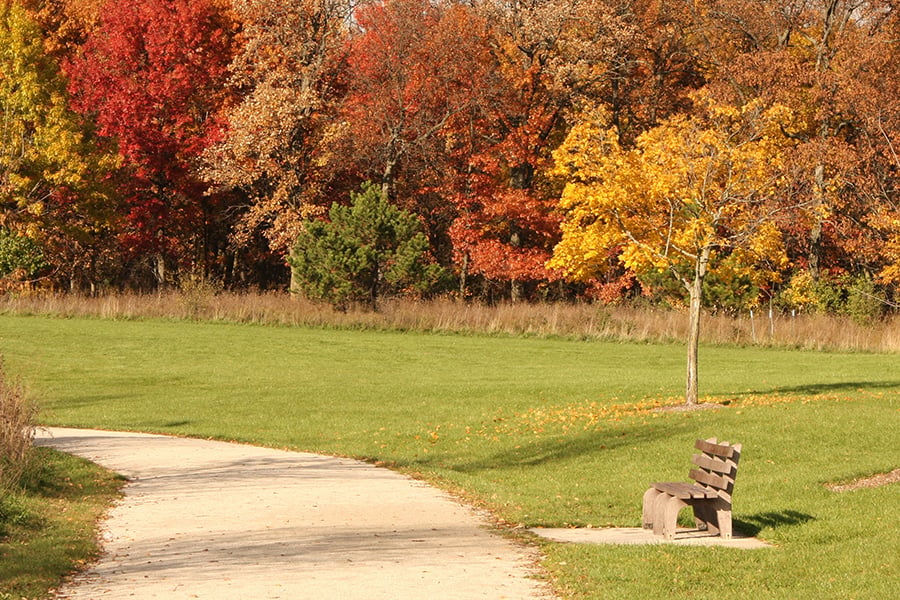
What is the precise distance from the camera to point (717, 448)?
41.2 feet

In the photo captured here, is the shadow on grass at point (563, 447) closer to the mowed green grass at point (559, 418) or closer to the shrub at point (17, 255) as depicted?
the mowed green grass at point (559, 418)

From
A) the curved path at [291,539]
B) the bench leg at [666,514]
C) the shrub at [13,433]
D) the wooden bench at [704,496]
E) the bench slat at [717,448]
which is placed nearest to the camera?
the curved path at [291,539]

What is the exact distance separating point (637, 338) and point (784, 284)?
1337cm

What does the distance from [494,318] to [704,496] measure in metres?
32.6

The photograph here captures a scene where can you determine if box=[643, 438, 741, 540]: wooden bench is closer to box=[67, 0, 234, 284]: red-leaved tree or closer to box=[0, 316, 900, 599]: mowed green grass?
box=[0, 316, 900, 599]: mowed green grass

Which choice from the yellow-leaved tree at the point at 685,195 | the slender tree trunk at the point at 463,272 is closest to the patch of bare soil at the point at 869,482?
the yellow-leaved tree at the point at 685,195

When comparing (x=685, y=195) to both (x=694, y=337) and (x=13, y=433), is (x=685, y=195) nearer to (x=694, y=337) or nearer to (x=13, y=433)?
(x=694, y=337)

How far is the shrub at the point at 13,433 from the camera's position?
534 inches

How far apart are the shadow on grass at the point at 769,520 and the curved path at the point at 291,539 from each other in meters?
2.74

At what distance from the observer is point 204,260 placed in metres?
63.4

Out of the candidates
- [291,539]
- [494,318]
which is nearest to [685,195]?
[291,539]

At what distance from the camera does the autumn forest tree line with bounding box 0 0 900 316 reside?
158 ft

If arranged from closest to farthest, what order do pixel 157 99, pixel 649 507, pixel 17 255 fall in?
pixel 649 507, pixel 17 255, pixel 157 99

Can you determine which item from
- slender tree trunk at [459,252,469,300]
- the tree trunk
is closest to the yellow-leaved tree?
the tree trunk
